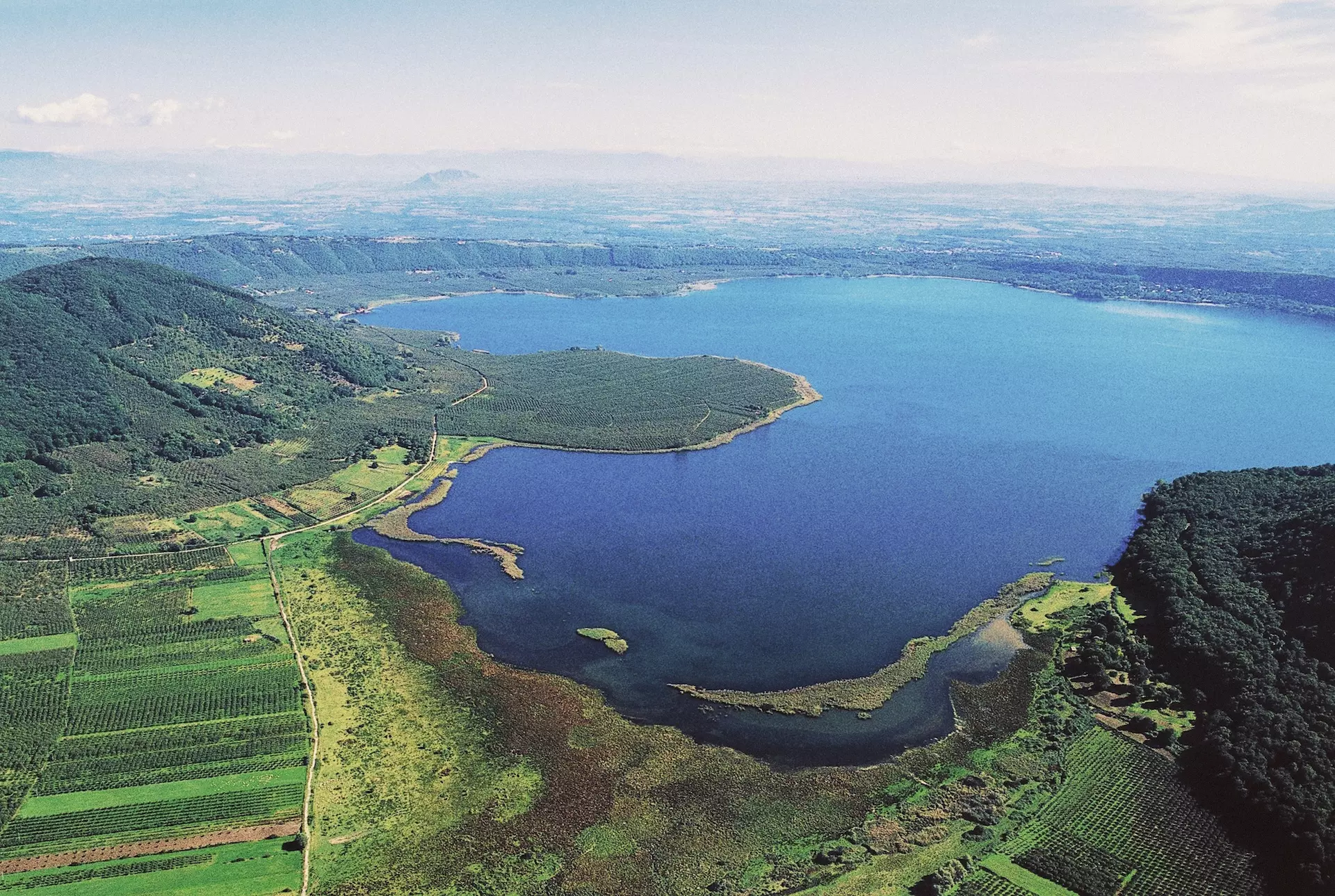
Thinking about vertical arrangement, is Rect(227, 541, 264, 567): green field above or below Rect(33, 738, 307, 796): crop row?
above

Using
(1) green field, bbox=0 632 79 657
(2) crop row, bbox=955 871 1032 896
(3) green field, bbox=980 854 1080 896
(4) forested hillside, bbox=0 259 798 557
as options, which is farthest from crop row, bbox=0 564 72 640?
(3) green field, bbox=980 854 1080 896

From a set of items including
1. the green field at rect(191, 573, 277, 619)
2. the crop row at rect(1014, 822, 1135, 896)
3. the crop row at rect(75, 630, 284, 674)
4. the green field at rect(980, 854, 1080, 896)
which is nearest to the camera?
the green field at rect(980, 854, 1080, 896)

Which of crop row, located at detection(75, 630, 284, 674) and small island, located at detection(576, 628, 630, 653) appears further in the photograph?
small island, located at detection(576, 628, 630, 653)

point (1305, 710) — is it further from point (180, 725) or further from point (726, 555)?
point (180, 725)

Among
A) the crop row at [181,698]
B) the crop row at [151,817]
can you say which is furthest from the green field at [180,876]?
the crop row at [181,698]

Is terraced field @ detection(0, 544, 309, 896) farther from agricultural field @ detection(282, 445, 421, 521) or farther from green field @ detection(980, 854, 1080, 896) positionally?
green field @ detection(980, 854, 1080, 896)
